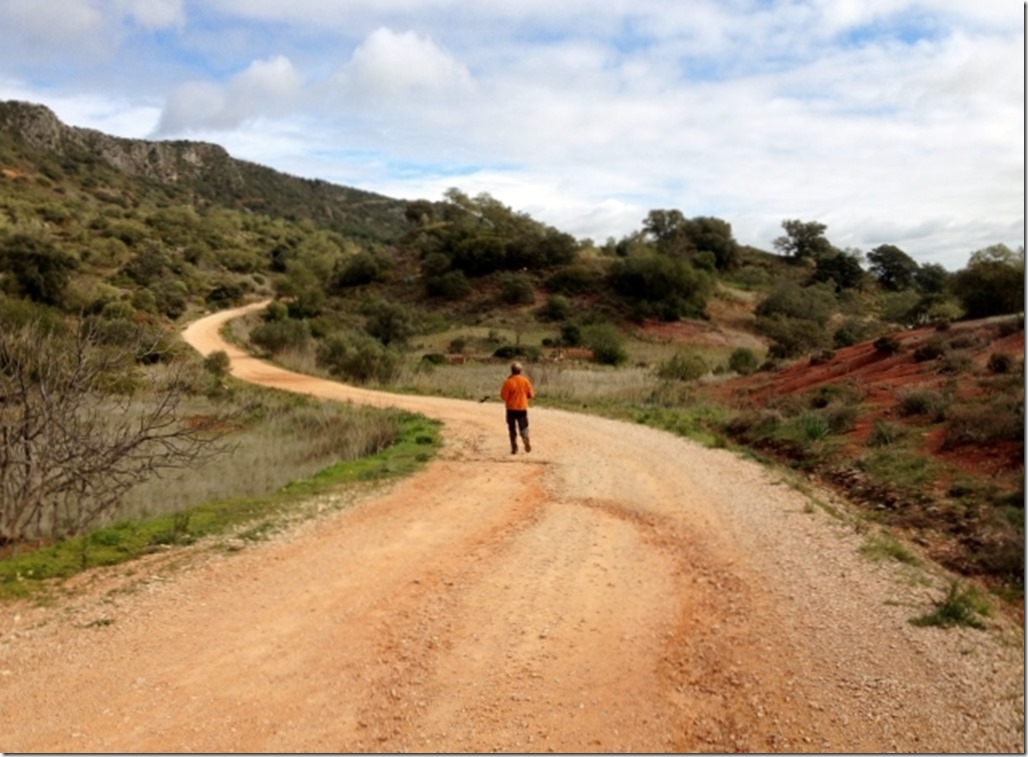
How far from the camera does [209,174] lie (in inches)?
4587

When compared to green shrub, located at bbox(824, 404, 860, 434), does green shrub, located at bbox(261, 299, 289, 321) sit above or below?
above

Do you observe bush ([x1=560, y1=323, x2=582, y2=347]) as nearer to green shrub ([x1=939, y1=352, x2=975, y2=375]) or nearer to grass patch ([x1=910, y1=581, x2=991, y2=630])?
green shrub ([x1=939, y1=352, x2=975, y2=375])

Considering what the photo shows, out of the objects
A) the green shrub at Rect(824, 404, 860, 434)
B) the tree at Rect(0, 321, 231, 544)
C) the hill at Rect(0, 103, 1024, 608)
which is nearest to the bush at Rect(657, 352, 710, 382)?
the hill at Rect(0, 103, 1024, 608)

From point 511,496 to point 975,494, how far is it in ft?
18.7

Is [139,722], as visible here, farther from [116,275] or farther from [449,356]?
[116,275]

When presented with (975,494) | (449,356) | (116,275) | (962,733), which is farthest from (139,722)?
(116,275)

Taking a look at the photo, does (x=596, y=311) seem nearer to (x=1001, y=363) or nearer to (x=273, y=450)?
(x=1001, y=363)

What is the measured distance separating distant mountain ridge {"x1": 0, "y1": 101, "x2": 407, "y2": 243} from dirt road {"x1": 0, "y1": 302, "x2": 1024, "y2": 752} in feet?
289

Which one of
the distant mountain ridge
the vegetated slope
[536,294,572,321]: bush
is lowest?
the vegetated slope

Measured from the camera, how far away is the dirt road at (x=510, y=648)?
4.92m

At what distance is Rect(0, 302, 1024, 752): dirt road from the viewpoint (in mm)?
4918

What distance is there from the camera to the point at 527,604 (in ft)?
22.3

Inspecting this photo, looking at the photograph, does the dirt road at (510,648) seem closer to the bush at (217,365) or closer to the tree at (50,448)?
the tree at (50,448)

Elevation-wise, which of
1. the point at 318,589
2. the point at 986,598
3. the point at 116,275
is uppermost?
the point at 116,275
